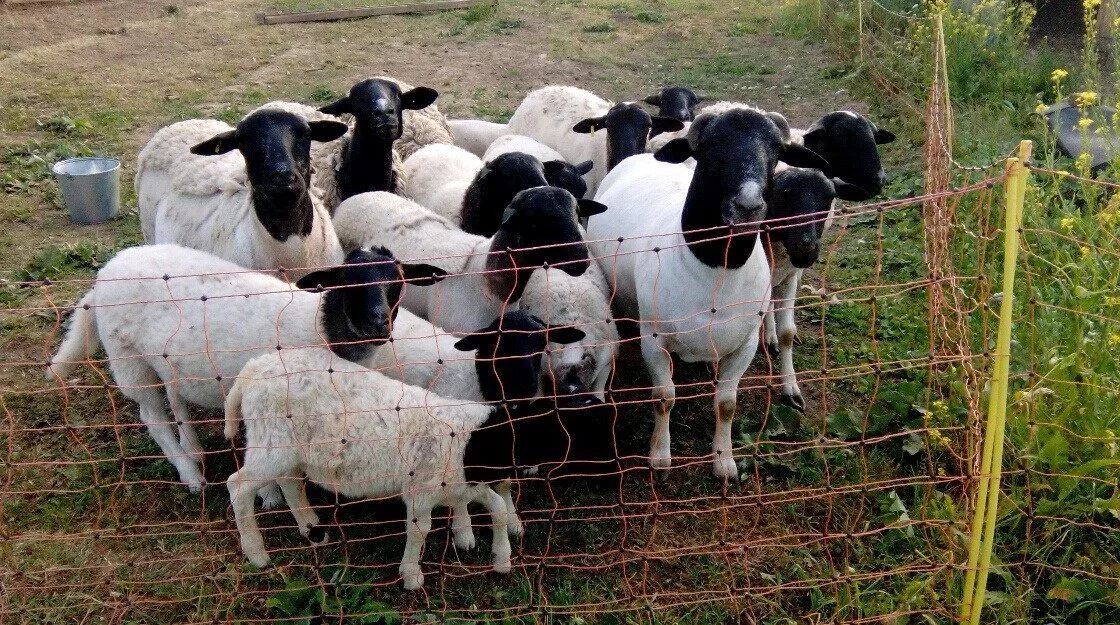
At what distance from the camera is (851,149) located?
566 centimetres

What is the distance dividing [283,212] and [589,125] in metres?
2.44

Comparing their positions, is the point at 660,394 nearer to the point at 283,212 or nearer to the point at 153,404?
the point at 283,212

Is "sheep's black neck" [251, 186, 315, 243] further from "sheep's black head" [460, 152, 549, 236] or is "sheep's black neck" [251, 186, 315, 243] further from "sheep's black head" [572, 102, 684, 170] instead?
"sheep's black head" [572, 102, 684, 170]

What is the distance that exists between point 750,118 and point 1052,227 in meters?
2.60

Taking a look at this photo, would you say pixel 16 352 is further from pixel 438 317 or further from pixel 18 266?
pixel 438 317

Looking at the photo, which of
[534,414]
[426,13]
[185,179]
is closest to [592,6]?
[426,13]

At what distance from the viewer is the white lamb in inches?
159

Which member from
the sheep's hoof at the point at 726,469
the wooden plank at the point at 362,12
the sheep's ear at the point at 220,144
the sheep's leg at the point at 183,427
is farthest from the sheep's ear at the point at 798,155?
the wooden plank at the point at 362,12

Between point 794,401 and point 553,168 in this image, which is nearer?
point 794,401

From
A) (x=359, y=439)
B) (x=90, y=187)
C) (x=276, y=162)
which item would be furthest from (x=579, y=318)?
(x=90, y=187)

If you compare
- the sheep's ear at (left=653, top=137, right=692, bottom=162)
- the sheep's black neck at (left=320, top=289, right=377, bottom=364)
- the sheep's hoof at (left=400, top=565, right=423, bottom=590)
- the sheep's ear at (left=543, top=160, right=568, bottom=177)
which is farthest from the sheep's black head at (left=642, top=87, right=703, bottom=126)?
the sheep's hoof at (left=400, top=565, right=423, bottom=590)

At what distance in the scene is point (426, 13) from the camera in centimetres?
1378

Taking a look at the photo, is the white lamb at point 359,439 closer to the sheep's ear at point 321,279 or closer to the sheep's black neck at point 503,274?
the sheep's ear at point 321,279

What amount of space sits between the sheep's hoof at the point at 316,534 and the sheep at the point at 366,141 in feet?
8.65
